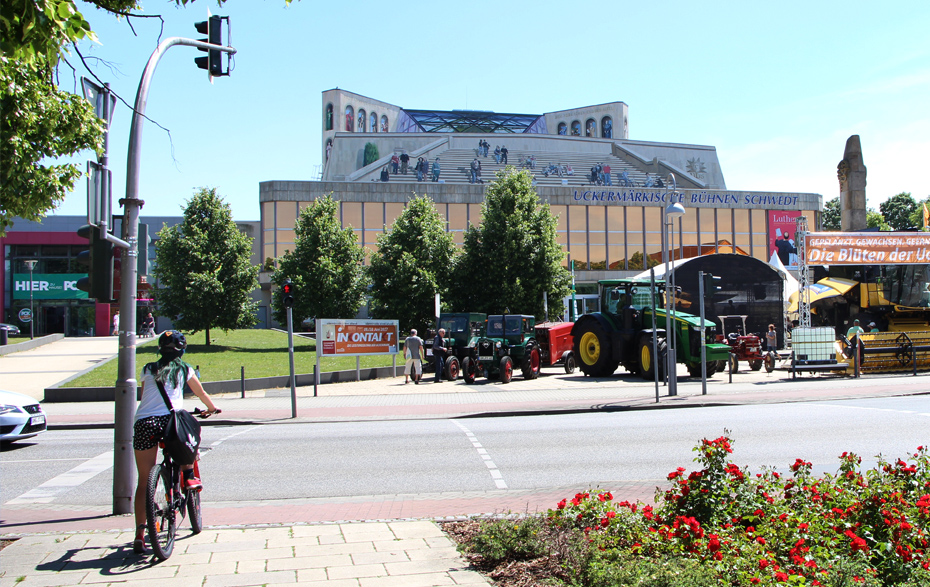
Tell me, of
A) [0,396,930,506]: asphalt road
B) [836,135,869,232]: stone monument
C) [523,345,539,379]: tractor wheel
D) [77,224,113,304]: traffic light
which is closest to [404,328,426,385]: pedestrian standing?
[523,345,539,379]: tractor wheel

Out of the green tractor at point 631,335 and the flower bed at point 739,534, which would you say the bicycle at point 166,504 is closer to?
the flower bed at point 739,534

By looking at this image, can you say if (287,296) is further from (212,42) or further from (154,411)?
(154,411)

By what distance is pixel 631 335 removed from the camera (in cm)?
2400

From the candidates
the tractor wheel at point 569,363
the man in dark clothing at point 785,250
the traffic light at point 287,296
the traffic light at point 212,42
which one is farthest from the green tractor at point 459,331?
the man in dark clothing at point 785,250

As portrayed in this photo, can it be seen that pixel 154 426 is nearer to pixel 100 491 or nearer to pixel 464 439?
pixel 100 491

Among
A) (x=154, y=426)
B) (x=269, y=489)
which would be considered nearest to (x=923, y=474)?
(x=154, y=426)

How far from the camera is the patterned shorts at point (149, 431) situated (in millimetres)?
5922

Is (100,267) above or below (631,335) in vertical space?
above

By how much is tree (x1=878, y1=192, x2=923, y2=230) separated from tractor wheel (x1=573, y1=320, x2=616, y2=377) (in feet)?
244

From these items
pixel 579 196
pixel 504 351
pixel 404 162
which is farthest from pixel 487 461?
pixel 404 162

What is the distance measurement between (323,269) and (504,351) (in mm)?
18111

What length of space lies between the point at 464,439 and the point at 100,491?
559cm

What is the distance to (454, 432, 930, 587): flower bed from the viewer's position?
4.22 metres

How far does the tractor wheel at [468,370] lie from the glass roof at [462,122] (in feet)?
229
